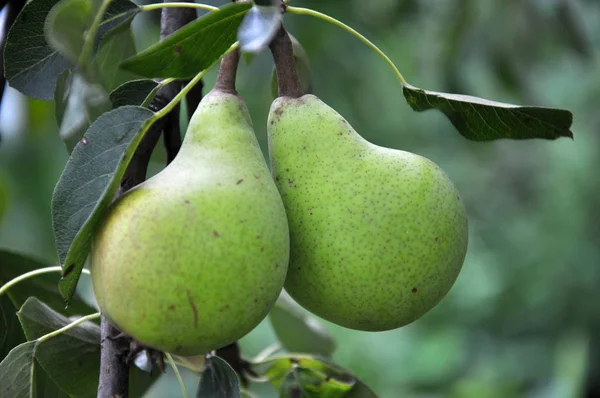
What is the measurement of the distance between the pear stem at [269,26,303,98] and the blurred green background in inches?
41.1

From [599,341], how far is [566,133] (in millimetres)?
2954

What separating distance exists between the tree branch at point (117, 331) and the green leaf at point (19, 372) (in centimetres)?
10

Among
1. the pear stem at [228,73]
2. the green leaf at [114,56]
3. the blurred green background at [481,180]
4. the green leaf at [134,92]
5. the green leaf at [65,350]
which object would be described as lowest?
the blurred green background at [481,180]

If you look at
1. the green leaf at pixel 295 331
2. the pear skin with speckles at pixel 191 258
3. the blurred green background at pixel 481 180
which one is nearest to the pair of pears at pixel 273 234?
the pear skin with speckles at pixel 191 258

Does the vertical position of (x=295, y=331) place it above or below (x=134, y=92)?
below

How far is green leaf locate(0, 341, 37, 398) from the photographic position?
693 millimetres

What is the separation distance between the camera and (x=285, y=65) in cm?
72

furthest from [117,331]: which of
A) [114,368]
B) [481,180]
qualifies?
[481,180]

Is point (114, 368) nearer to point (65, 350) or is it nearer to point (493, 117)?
point (65, 350)

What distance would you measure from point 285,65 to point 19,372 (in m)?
0.40

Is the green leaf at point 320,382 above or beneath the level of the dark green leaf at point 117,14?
beneath

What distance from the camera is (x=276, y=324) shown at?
116cm

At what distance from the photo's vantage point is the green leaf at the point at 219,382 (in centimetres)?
68

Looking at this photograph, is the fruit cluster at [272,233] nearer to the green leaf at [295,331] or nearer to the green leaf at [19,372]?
the green leaf at [19,372]
